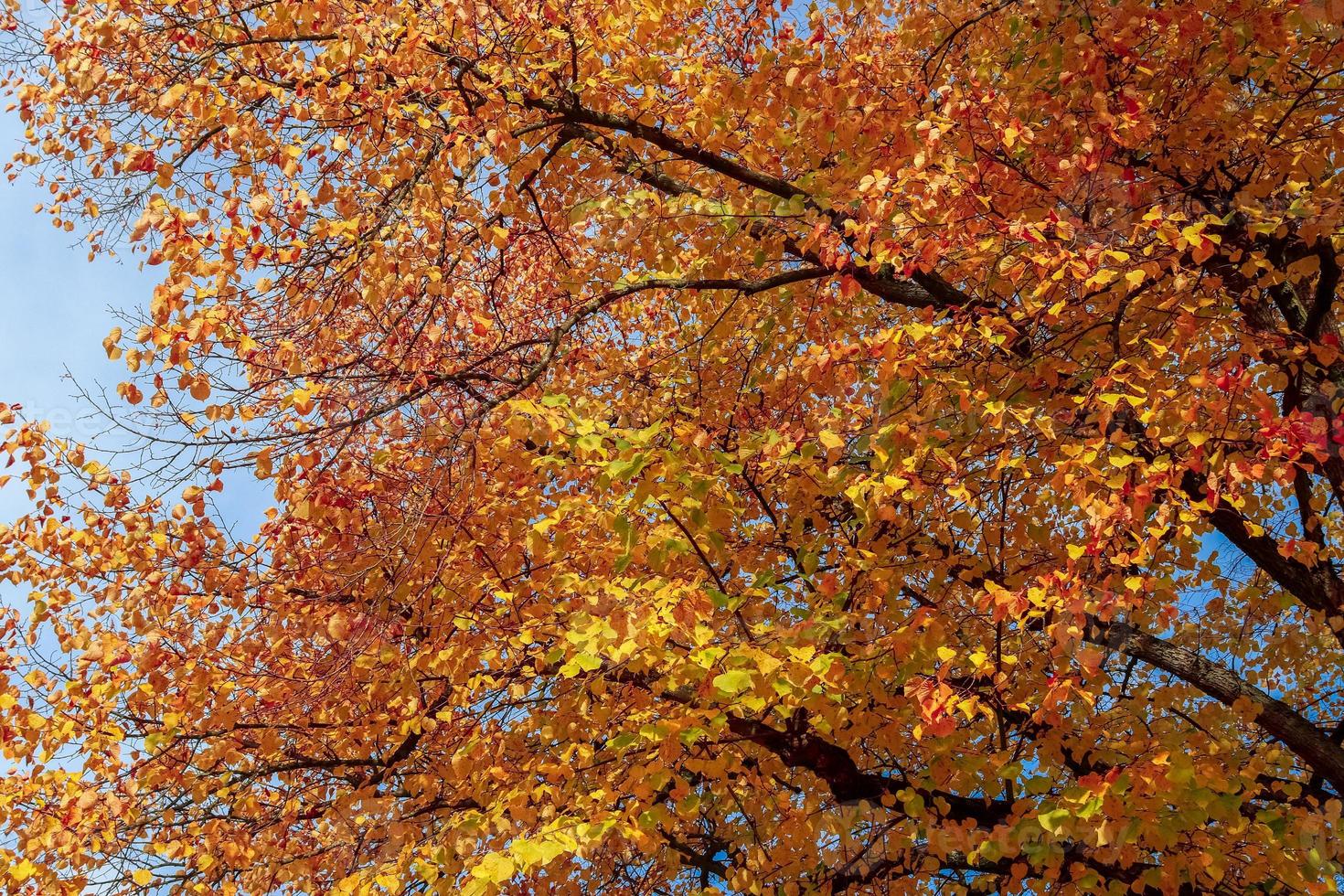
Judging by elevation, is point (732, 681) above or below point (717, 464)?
below

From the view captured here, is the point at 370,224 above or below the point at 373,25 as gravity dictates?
below

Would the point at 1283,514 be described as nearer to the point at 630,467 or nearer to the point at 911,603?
the point at 911,603

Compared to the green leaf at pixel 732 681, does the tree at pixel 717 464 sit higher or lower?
higher

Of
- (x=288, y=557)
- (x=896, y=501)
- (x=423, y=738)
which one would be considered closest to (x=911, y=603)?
(x=896, y=501)

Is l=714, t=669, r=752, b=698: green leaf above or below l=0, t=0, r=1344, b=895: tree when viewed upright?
below

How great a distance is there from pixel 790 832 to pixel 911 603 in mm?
2370

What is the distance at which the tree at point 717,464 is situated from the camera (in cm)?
498

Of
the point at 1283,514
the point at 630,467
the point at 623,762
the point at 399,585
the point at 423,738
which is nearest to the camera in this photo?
the point at 630,467

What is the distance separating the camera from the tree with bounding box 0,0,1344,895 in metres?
4.98

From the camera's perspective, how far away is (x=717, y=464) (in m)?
6.30

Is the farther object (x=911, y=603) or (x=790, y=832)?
(x=911, y=603)

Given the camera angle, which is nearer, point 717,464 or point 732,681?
point 732,681

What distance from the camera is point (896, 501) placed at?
20.9ft

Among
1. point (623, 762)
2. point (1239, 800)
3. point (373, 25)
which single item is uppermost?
point (373, 25)
